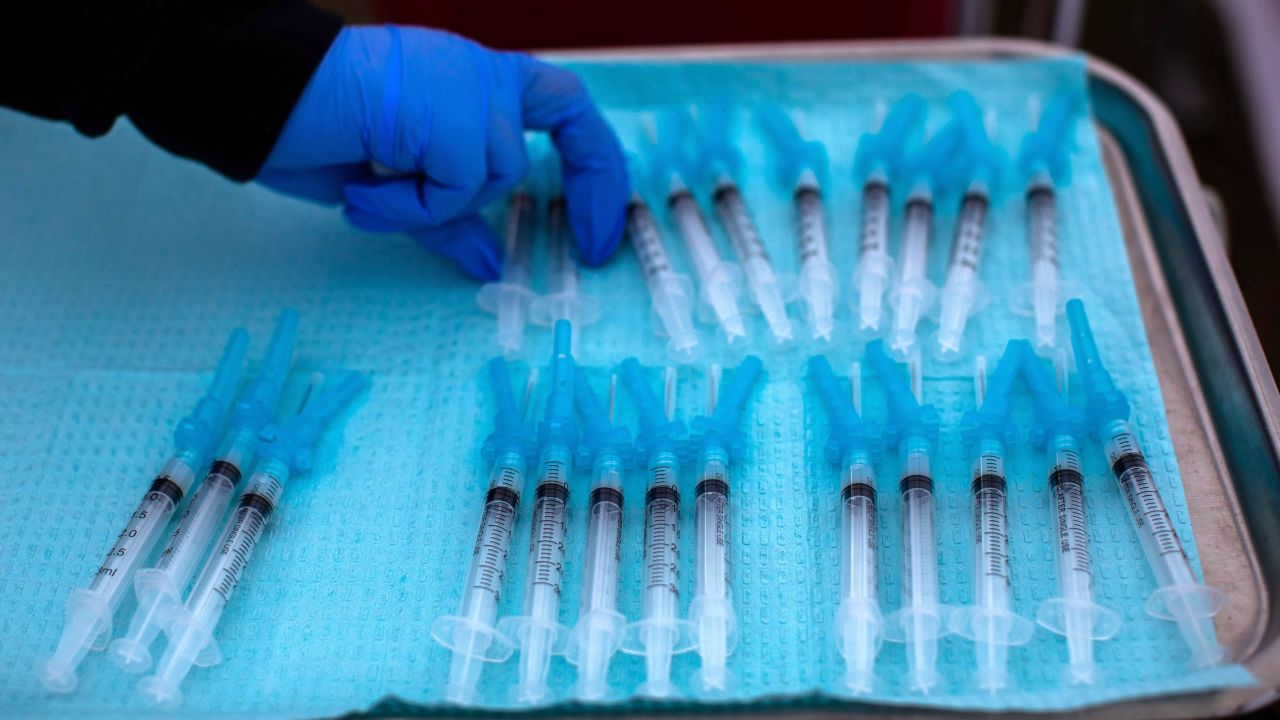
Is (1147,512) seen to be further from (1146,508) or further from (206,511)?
(206,511)

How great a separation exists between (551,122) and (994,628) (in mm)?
1146

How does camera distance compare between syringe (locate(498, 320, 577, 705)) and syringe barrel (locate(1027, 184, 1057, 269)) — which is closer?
syringe (locate(498, 320, 577, 705))

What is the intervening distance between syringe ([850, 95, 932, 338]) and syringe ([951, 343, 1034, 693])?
18cm

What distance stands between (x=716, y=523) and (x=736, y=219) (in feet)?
2.27

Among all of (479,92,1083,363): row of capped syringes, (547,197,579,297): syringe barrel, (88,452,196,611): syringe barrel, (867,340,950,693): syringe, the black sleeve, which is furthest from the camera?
(547,197,579,297): syringe barrel

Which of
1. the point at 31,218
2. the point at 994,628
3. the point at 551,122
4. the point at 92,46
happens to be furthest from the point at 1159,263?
the point at 31,218

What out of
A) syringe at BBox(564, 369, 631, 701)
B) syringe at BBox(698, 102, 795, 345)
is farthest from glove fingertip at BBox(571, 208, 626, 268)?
syringe at BBox(564, 369, 631, 701)

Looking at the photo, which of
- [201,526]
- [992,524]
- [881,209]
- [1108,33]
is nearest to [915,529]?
[992,524]

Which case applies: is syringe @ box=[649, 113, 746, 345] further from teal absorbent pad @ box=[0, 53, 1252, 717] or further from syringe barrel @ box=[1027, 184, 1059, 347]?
syringe barrel @ box=[1027, 184, 1059, 347]

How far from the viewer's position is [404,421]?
1.74 meters

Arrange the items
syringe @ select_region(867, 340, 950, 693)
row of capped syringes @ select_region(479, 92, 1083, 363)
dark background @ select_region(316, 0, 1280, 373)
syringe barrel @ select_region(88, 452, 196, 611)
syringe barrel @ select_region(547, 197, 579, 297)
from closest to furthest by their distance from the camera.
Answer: syringe @ select_region(867, 340, 950, 693)
syringe barrel @ select_region(88, 452, 196, 611)
row of capped syringes @ select_region(479, 92, 1083, 363)
syringe barrel @ select_region(547, 197, 579, 297)
dark background @ select_region(316, 0, 1280, 373)

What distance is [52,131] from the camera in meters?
2.26

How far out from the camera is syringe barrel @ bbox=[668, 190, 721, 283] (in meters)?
1.91

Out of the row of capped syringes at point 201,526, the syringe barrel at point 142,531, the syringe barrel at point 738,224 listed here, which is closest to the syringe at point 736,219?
the syringe barrel at point 738,224
